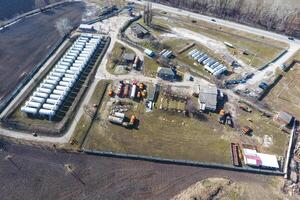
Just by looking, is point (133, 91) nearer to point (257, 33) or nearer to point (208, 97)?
point (208, 97)

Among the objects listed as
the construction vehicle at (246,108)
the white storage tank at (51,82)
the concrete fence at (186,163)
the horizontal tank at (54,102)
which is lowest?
the concrete fence at (186,163)

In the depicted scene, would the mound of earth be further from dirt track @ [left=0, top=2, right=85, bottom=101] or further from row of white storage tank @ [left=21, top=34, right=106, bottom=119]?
dirt track @ [left=0, top=2, right=85, bottom=101]

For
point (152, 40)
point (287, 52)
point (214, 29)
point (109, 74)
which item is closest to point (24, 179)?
point (109, 74)

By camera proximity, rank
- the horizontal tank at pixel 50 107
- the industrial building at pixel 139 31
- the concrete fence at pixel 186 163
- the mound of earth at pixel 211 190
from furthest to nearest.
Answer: the industrial building at pixel 139 31
the horizontal tank at pixel 50 107
the concrete fence at pixel 186 163
the mound of earth at pixel 211 190

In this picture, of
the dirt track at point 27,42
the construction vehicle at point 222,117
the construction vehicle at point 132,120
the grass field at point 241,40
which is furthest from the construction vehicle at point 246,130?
the dirt track at point 27,42

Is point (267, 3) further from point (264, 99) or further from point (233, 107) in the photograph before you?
point (233, 107)

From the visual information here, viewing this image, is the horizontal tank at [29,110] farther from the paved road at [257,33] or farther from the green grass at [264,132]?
the paved road at [257,33]
